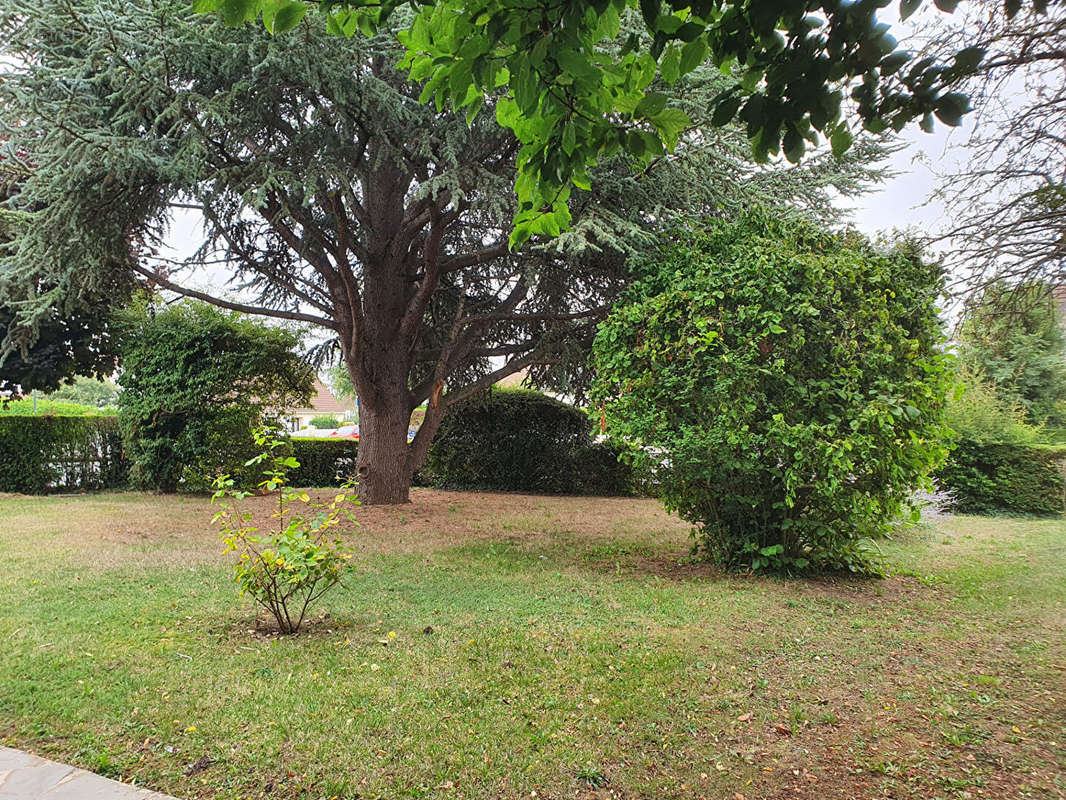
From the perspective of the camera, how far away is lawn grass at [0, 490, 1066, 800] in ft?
9.30

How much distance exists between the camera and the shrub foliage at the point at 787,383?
593 cm

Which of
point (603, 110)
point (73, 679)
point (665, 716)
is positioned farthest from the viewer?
point (73, 679)

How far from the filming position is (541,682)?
3.79 metres

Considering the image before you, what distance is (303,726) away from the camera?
319cm

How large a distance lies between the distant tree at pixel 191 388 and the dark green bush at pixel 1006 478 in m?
12.7

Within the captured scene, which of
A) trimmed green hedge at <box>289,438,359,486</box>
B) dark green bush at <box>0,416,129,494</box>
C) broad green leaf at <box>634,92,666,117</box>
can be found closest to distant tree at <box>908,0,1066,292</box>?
broad green leaf at <box>634,92,666,117</box>

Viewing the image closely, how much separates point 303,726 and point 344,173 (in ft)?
19.9

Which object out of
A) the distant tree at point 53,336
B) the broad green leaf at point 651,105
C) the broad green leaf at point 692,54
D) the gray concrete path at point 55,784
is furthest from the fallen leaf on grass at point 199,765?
the distant tree at point 53,336

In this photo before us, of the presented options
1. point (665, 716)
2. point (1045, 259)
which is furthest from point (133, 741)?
point (1045, 259)

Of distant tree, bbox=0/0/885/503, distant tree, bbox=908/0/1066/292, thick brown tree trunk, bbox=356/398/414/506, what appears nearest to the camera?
distant tree, bbox=908/0/1066/292

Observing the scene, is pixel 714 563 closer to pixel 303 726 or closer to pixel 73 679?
pixel 303 726

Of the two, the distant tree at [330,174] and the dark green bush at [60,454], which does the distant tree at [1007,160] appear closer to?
the distant tree at [330,174]

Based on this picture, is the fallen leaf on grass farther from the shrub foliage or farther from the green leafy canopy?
the shrub foliage

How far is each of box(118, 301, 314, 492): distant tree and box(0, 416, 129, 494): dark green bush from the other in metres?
1.09
